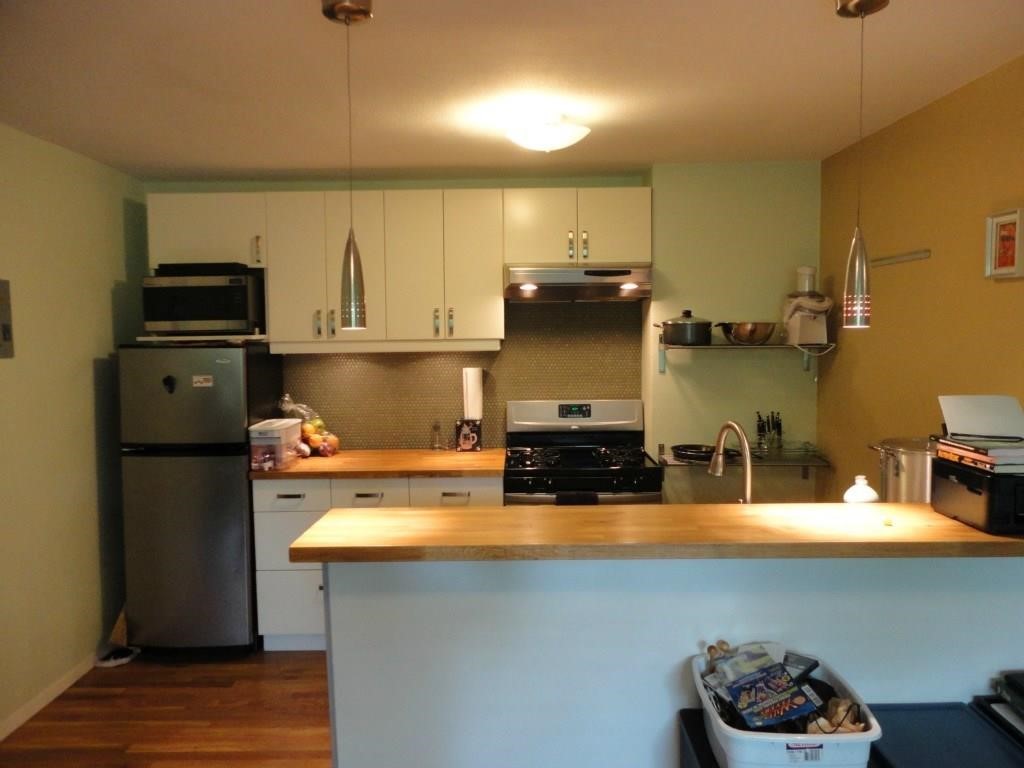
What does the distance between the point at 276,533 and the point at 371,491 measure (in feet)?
1.67

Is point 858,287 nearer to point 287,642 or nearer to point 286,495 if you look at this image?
point 286,495

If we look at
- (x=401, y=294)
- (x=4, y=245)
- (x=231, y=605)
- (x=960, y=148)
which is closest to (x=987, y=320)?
(x=960, y=148)

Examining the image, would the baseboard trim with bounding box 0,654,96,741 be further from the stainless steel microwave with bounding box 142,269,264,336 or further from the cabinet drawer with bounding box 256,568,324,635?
the stainless steel microwave with bounding box 142,269,264,336

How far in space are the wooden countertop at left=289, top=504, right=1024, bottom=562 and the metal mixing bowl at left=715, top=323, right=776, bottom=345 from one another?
150 cm

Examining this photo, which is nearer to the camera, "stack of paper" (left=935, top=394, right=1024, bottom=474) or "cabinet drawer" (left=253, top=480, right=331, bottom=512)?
"stack of paper" (left=935, top=394, right=1024, bottom=474)

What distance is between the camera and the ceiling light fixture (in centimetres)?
267

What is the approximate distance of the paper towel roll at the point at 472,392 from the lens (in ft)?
12.7

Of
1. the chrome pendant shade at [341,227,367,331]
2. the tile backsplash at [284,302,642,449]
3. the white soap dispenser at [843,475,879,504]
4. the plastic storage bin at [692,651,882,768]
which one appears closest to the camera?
the plastic storage bin at [692,651,882,768]

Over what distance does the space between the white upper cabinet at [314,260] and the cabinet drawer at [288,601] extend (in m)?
1.21

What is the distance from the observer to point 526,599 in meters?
1.89

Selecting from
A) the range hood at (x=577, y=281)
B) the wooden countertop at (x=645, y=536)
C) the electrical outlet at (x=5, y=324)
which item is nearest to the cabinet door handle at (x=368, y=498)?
the range hood at (x=577, y=281)

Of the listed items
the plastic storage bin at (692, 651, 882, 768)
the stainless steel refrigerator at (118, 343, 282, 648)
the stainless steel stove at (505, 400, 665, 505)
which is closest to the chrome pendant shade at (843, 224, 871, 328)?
the plastic storage bin at (692, 651, 882, 768)

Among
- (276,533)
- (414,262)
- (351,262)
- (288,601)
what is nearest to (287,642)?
(288,601)

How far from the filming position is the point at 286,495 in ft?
11.3
